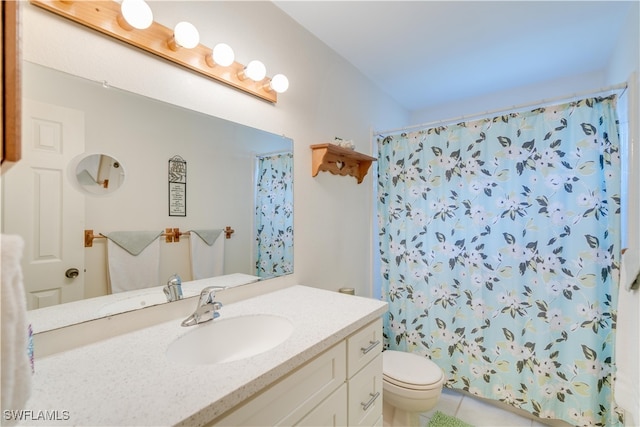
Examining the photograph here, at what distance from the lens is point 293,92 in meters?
1.61

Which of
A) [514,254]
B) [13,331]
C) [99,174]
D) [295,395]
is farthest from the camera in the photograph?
[514,254]

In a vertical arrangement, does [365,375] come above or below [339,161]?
below

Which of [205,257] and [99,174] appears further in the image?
[205,257]

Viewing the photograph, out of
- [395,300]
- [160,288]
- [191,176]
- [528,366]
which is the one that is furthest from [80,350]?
[528,366]

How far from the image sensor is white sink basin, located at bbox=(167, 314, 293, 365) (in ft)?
3.20

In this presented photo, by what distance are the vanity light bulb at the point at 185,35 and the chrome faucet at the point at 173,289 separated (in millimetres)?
891

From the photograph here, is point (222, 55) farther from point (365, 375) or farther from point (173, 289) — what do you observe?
point (365, 375)

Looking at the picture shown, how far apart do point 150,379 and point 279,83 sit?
132 cm

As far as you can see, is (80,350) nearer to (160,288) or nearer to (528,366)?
(160,288)

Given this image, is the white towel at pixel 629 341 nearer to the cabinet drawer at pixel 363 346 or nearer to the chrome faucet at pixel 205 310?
the cabinet drawer at pixel 363 346

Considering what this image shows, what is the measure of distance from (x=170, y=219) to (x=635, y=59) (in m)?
2.38

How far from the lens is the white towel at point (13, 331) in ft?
1.24

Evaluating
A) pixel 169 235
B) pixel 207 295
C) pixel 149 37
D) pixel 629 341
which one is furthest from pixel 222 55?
pixel 629 341

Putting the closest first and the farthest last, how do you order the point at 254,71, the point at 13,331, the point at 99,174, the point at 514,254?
the point at 13,331, the point at 99,174, the point at 254,71, the point at 514,254
